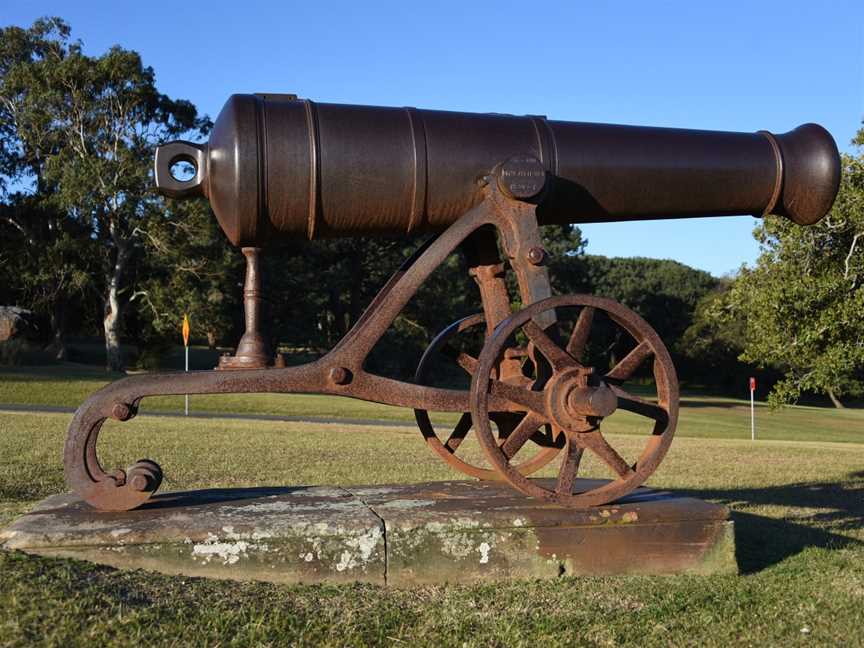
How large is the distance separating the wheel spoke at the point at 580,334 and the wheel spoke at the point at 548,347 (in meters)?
0.14

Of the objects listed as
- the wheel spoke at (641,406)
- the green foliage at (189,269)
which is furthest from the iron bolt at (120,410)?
the green foliage at (189,269)

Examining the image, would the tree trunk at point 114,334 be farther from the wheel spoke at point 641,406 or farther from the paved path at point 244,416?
the wheel spoke at point 641,406

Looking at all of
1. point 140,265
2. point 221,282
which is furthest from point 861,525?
point 140,265

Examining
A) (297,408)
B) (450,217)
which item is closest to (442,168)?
(450,217)

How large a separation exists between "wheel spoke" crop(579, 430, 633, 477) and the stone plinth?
8.0 inches

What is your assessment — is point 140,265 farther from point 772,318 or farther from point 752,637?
point 752,637

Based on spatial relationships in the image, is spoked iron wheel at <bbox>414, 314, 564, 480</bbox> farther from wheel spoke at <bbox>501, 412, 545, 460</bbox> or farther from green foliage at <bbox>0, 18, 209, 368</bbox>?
green foliage at <bbox>0, 18, 209, 368</bbox>

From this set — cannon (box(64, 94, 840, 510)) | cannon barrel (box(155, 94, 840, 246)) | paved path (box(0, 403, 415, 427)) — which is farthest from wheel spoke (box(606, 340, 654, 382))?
paved path (box(0, 403, 415, 427))

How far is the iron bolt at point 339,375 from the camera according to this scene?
199 inches

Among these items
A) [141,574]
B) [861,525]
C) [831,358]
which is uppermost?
[831,358]

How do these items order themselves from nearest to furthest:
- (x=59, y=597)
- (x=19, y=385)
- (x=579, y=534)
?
1. (x=59, y=597)
2. (x=579, y=534)
3. (x=19, y=385)

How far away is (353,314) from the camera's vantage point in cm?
4197

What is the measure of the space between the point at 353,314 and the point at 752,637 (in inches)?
1514

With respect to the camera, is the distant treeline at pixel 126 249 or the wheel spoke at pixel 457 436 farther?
the distant treeline at pixel 126 249
